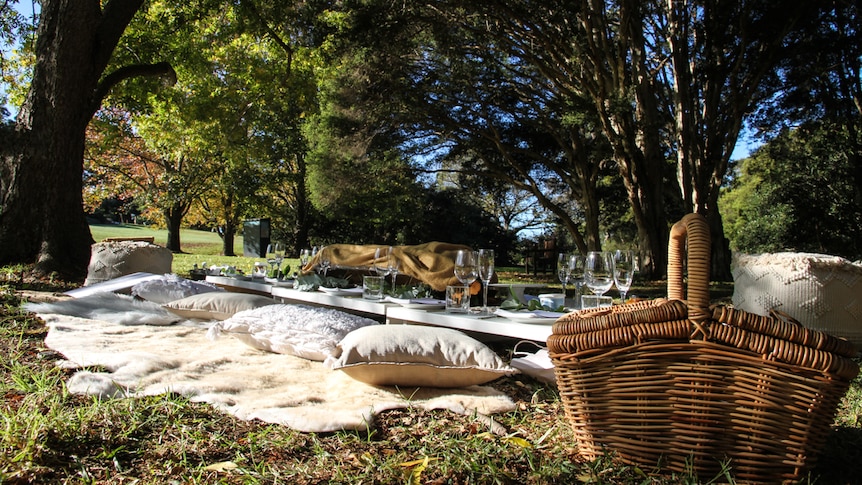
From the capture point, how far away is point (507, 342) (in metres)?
4.67

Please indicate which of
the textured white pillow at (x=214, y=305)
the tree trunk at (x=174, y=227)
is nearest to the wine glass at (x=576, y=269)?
the textured white pillow at (x=214, y=305)

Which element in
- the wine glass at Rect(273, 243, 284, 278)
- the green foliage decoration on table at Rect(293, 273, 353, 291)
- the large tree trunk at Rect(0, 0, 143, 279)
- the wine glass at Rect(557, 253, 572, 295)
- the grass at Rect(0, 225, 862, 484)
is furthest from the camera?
the large tree trunk at Rect(0, 0, 143, 279)

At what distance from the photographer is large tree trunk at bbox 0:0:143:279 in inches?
305

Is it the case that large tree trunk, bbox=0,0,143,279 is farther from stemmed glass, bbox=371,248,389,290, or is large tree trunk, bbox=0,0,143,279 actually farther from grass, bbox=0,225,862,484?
grass, bbox=0,225,862,484

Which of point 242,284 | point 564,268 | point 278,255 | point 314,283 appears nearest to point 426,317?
point 564,268

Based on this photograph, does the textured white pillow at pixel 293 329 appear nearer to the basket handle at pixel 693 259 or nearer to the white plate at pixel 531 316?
the white plate at pixel 531 316

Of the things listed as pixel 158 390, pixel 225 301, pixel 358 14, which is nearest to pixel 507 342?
pixel 225 301

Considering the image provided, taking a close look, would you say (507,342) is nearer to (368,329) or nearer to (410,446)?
(368,329)

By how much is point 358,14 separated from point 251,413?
9164 mm

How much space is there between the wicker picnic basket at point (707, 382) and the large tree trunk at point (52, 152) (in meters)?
7.62

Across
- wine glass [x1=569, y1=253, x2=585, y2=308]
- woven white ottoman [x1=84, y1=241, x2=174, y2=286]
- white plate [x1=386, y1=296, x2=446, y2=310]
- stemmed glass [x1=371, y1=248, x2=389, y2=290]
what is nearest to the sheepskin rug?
white plate [x1=386, y1=296, x2=446, y2=310]

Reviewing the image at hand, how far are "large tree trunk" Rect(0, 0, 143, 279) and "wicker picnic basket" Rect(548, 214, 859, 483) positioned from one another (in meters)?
7.62

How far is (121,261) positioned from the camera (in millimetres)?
6973

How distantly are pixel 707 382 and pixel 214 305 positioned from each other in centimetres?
391
